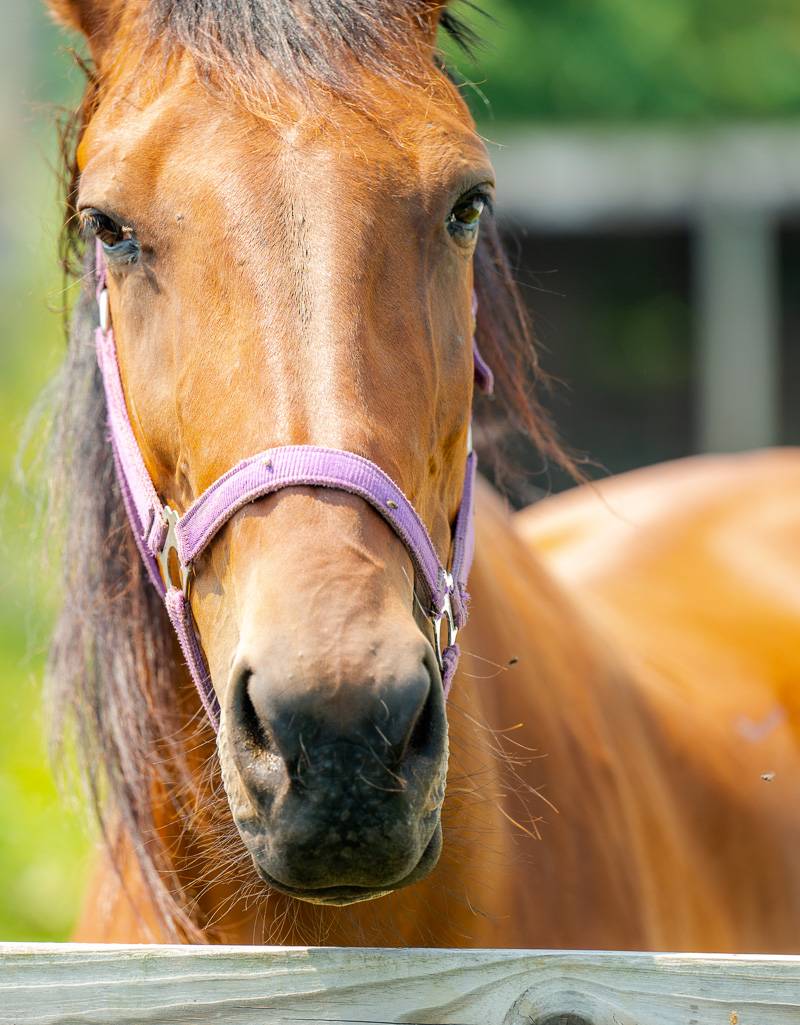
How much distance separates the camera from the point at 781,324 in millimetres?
10438

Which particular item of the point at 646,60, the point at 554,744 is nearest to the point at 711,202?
the point at 646,60

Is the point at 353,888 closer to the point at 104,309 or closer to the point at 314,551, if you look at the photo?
the point at 314,551

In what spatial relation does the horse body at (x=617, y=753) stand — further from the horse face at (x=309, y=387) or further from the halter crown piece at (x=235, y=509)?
the horse face at (x=309, y=387)

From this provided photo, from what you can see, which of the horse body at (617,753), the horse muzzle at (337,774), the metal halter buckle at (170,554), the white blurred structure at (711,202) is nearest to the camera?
the horse muzzle at (337,774)

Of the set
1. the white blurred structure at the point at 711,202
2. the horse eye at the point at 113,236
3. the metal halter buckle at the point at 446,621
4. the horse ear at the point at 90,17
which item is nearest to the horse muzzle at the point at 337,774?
the metal halter buckle at the point at 446,621

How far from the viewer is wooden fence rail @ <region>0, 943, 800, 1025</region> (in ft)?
3.79

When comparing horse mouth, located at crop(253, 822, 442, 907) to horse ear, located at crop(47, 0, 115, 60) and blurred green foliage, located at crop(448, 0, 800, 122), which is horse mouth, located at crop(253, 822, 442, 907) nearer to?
horse ear, located at crop(47, 0, 115, 60)

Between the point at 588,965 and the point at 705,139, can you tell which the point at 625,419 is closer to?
the point at 705,139

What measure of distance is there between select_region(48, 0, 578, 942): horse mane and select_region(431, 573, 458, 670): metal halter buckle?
1.11 feet

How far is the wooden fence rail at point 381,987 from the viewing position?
1156 mm

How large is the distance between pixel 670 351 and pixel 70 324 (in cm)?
912

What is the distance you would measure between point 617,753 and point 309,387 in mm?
1151

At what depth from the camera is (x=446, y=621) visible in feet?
4.79

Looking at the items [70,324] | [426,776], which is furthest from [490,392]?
[426,776]
